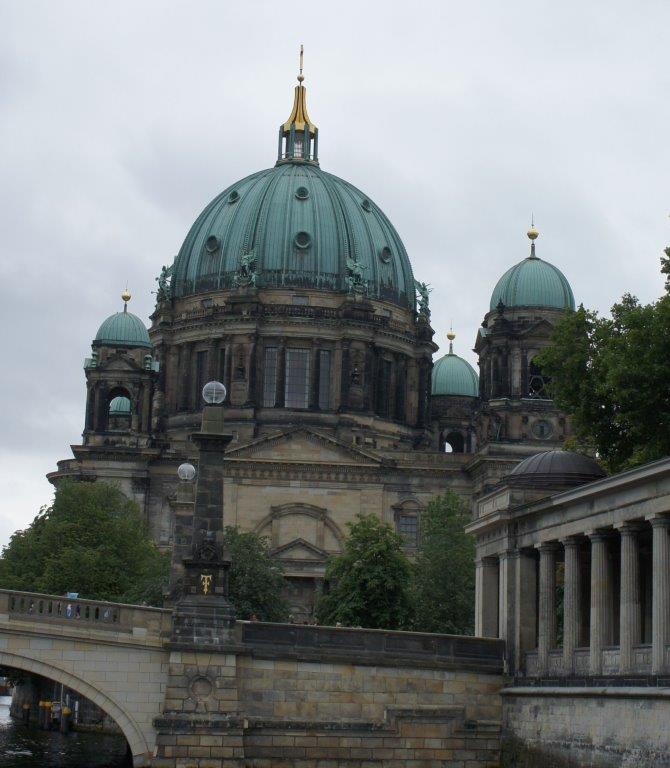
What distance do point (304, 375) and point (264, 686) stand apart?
63.6 metres

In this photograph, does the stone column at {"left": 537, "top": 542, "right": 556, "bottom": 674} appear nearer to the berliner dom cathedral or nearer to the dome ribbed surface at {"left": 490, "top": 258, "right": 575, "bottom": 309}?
the berliner dom cathedral

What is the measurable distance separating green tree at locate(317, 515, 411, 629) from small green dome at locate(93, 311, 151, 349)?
37961mm

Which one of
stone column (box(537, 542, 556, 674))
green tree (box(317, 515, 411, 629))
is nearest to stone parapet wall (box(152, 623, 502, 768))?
stone column (box(537, 542, 556, 674))

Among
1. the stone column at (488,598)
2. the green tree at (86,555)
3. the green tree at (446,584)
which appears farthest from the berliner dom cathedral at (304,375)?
the stone column at (488,598)

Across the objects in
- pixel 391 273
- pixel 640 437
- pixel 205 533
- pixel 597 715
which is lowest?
pixel 597 715

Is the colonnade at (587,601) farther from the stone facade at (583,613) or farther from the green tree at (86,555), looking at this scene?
the green tree at (86,555)

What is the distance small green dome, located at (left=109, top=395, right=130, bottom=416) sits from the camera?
11575 centimetres

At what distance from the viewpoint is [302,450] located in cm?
10688

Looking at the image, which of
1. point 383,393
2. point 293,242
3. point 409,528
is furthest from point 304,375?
point 409,528

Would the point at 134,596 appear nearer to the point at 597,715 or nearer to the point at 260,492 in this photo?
the point at 260,492

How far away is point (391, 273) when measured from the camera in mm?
117688

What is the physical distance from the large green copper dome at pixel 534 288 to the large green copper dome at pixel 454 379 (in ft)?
62.9

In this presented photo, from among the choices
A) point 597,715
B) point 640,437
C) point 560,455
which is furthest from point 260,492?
point 597,715

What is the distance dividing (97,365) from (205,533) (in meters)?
65.2
